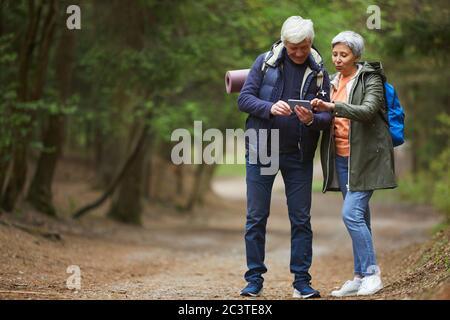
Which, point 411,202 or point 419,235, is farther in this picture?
point 411,202

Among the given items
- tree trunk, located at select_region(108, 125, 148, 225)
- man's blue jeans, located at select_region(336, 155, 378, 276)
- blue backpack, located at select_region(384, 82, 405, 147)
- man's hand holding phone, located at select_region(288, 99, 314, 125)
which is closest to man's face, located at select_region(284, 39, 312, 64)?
man's hand holding phone, located at select_region(288, 99, 314, 125)

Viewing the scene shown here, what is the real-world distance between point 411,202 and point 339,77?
1007 inches

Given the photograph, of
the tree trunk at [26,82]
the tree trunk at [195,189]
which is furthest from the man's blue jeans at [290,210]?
the tree trunk at [195,189]

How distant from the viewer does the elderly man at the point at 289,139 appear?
632cm

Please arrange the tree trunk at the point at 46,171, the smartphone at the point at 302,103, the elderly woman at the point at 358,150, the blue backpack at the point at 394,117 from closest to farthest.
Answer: the smartphone at the point at 302,103, the elderly woman at the point at 358,150, the blue backpack at the point at 394,117, the tree trunk at the point at 46,171

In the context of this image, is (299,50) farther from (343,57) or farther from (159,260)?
(159,260)

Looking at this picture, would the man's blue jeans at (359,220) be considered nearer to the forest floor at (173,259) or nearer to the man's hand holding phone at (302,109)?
the forest floor at (173,259)

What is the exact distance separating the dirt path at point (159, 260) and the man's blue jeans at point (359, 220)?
575 mm

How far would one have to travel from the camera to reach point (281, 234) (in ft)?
65.0

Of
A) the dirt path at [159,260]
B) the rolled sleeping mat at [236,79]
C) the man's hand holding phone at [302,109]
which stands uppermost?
the rolled sleeping mat at [236,79]

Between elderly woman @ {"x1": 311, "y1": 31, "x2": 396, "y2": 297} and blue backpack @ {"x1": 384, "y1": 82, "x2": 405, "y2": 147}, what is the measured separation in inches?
3.0

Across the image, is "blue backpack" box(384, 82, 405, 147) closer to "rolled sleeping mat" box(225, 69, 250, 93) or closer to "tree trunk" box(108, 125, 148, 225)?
"rolled sleeping mat" box(225, 69, 250, 93)
